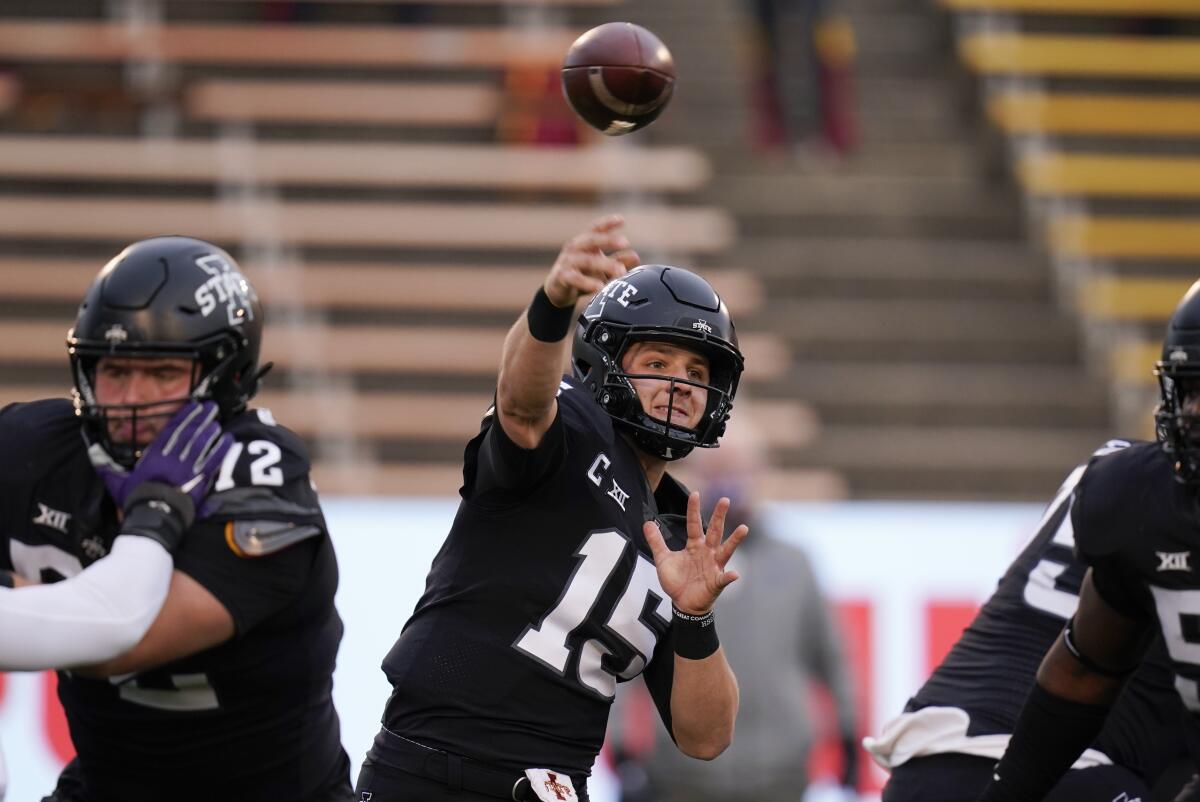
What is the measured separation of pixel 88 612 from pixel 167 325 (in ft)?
2.31

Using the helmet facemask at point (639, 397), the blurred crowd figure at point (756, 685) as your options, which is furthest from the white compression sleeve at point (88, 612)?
the blurred crowd figure at point (756, 685)

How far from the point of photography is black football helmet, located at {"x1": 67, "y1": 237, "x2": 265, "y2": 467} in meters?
3.70

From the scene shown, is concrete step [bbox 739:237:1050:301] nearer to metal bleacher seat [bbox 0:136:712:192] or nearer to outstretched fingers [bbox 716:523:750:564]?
metal bleacher seat [bbox 0:136:712:192]

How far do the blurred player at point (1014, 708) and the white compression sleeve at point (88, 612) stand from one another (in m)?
1.73

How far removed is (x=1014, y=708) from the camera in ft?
13.7

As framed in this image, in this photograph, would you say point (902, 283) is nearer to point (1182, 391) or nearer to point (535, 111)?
point (535, 111)

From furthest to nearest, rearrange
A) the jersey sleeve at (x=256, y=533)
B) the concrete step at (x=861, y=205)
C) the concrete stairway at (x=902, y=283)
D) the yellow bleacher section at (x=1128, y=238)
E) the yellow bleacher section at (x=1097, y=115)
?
1. the yellow bleacher section at (x=1097, y=115)
2. the concrete step at (x=861, y=205)
3. the yellow bleacher section at (x=1128, y=238)
4. the concrete stairway at (x=902, y=283)
5. the jersey sleeve at (x=256, y=533)

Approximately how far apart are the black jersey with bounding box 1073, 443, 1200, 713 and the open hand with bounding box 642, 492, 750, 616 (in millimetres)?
746

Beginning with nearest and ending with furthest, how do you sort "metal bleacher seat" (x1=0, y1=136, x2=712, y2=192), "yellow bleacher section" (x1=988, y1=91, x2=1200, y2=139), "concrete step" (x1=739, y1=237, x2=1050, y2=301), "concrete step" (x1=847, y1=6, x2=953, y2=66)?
"metal bleacher seat" (x1=0, y1=136, x2=712, y2=192), "concrete step" (x1=739, y1=237, x2=1050, y2=301), "yellow bleacher section" (x1=988, y1=91, x2=1200, y2=139), "concrete step" (x1=847, y1=6, x2=953, y2=66)

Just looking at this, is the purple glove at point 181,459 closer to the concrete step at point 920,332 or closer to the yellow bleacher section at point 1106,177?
the concrete step at point 920,332

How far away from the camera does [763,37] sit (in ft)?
35.6

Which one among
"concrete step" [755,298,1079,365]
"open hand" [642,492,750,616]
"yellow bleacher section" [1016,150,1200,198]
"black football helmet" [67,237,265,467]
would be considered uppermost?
"black football helmet" [67,237,265,467]

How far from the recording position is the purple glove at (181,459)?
3.59 metres

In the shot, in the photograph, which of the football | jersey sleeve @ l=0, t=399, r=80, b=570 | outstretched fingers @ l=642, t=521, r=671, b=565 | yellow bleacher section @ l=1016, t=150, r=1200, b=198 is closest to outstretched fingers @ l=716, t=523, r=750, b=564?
outstretched fingers @ l=642, t=521, r=671, b=565
